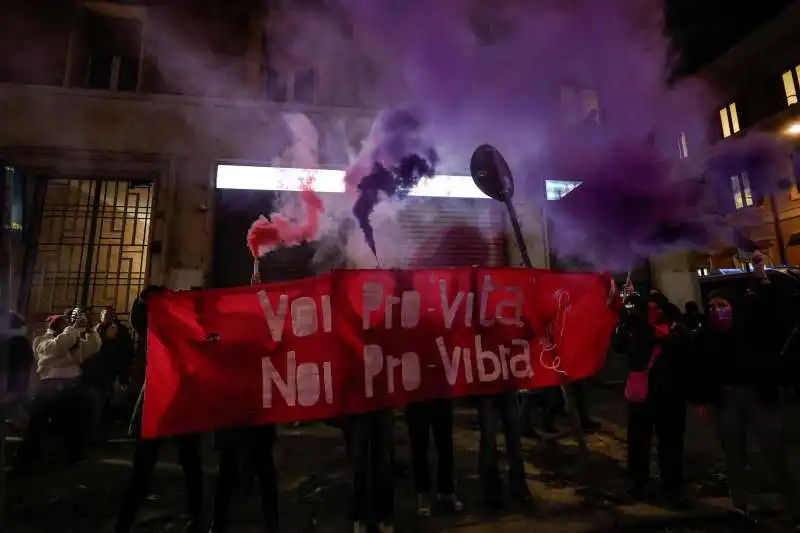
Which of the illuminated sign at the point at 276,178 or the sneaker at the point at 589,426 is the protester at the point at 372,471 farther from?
the illuminated sign at the point at 276,178

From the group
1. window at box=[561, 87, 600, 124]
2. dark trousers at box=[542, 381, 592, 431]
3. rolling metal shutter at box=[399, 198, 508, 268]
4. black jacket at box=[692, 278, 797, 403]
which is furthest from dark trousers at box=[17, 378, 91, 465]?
window at box=[561, 87, 600, 124]

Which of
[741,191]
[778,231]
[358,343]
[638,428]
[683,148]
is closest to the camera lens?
[358,343]

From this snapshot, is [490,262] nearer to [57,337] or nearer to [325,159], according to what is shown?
[325,159]

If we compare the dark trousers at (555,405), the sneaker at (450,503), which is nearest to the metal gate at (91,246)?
the sneaker at (450,503)

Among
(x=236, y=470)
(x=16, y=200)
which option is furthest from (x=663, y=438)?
(x=16, y=200)

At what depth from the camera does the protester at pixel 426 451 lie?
376 centimetres

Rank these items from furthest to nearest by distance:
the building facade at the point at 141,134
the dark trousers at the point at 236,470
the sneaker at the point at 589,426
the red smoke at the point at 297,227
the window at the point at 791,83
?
the window at the point at 791,83
the red smoke at the point at 297,227
the building facade at the point at 141,134
the sneaker at the point at 589,426
the dark trousers at the point at 236,470

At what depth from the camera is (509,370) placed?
12.8 ft

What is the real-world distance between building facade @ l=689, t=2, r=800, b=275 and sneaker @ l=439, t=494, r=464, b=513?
1243 cm

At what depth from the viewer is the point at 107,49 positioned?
9242mm

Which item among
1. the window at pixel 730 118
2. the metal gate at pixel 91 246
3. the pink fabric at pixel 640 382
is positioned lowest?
the pink fabric at pixel 640 382

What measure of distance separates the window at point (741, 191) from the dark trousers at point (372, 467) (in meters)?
12.2

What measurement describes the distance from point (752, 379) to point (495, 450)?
217 centimetres

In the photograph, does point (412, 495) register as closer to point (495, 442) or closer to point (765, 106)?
point (495, 442)
